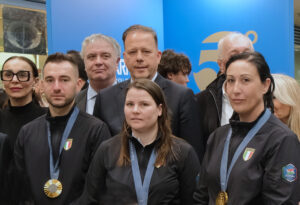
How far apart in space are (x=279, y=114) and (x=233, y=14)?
2.65 metres

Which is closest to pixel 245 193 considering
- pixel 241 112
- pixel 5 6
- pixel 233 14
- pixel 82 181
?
pixel 241 112

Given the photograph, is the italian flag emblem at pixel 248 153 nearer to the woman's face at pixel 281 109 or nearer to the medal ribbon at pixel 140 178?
the medal ribbon at pixel 140 178

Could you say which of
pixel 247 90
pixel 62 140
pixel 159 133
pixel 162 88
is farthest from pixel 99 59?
pixel 247 90

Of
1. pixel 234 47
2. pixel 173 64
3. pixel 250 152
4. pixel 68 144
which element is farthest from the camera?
pixel 173 64

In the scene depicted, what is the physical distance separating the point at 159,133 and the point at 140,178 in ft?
1.06

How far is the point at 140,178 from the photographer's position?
2.16 meters

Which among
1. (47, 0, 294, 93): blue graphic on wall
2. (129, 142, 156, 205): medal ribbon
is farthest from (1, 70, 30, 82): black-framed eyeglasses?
(47, 0, 294, 93): blue graphic on wall

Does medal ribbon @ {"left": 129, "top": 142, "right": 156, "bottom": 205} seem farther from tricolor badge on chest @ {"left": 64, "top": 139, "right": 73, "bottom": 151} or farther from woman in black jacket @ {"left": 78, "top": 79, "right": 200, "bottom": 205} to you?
tricolor badge on chest @ {"left": 64, "top": 139, "right": 73, "bottom": 151}

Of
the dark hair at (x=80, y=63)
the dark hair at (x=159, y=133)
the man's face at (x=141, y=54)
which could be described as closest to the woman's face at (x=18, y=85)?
the dark hair at (x=80, y=63)

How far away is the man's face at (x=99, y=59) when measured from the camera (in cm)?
320

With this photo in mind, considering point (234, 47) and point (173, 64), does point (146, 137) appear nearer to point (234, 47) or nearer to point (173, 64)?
point (234, 47)

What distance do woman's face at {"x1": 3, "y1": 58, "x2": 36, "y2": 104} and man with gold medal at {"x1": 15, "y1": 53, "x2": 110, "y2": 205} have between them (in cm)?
37

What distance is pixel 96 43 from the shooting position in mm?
3219

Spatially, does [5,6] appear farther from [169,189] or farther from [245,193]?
[245,193]
